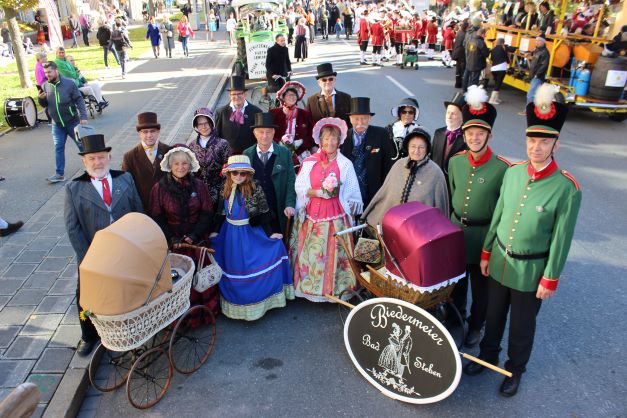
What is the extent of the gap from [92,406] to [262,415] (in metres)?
1.43

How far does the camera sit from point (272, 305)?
4.89m

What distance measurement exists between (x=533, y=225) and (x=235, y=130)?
4.29m

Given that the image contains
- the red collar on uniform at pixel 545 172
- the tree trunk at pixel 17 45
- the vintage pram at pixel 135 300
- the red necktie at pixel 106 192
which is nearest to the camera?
the vintage pram at pixel 135 300

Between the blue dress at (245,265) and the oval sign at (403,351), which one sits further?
the blue dress at (245,265)

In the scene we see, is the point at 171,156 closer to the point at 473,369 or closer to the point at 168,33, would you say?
the point at 473,369

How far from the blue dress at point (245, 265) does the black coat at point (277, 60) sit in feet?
31.1

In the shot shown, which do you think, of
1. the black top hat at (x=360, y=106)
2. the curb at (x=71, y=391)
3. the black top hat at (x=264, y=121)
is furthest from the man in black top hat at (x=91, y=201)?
the black top hat at (x=360, y=106)

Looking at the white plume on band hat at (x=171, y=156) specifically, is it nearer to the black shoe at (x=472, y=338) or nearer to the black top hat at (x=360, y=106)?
the black top hat at (x=360, y=106)

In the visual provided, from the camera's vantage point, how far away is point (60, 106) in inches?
313

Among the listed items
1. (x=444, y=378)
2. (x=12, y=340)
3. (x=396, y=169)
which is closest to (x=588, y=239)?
(x=396, y=169)

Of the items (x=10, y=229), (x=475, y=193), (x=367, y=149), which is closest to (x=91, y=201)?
(x=367, y=149)

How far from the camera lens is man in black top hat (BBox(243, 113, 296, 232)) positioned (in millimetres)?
5148

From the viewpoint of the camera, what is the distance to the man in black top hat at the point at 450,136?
4945 mm

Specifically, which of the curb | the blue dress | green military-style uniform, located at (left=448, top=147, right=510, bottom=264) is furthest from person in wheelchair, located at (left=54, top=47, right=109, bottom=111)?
green military-style uniform, located at (left=448, top=147, right=510, bottom=264)
